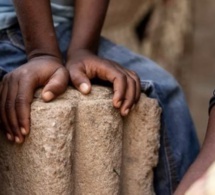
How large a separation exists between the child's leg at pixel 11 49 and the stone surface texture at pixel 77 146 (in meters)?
0.20

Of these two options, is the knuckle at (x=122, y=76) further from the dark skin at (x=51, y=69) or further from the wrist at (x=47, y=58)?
the wrist at (x=47, y=58)

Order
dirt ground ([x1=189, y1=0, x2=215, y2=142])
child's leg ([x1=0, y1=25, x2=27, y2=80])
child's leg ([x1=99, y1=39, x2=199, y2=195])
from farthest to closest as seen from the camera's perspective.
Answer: dirt ground ([x1=189, y1=0, x2=215, y2=142]), child's leg ([x1=99, y1=39, x2=199, y2=195]), child's leg ([x1=0, y1=25, x2=27, y2=80])

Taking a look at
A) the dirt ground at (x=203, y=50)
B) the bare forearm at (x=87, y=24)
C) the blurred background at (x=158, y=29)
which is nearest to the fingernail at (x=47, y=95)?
the bare forearm at (x=87, y=24)

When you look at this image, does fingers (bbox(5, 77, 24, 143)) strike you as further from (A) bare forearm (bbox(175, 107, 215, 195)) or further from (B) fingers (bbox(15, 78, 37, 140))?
(A) bare forearm (bbox(175, 107, 215, 195))

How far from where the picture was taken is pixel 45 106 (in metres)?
2.09

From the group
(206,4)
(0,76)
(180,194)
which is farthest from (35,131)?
(206,4)

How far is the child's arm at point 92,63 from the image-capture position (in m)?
2.17

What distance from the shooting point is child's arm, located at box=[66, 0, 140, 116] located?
2170 millimetres

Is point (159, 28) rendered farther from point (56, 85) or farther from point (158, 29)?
point (56, 85)

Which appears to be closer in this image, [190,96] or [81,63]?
[81,63]

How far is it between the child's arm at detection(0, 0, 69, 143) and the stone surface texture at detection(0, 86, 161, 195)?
26mm

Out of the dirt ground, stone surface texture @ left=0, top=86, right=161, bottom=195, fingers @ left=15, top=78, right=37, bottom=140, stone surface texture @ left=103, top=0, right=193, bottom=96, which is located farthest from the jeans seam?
the dirt ground

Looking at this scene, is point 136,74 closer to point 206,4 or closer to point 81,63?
point 81,63

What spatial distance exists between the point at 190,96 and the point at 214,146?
105 inches
